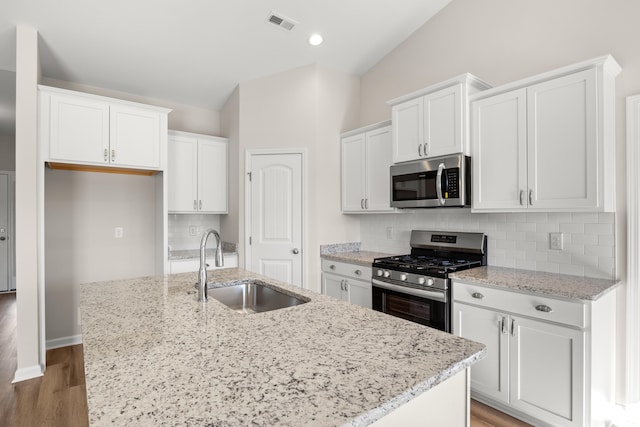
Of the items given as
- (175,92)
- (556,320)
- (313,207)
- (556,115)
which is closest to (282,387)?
(556,320)

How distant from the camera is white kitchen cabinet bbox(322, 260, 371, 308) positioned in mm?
3297

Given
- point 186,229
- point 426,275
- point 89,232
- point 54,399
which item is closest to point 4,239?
point 89,232

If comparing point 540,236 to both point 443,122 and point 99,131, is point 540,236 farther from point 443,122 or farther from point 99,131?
point 99,131

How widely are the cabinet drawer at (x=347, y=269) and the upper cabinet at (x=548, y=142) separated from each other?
1145mm

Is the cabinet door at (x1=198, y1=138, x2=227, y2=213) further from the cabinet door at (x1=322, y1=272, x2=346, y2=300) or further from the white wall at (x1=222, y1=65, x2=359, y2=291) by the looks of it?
the cabinet door at (x1=322, y1=272, x2=346, y2=300)

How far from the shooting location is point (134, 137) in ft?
11.0

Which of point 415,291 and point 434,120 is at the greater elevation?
point 434,120

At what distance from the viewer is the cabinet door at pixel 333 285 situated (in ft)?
11.8

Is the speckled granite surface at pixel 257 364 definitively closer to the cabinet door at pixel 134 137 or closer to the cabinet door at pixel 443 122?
the cabinet door at pixel 443 122

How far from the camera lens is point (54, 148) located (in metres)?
2.97

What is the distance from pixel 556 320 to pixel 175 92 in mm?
4129

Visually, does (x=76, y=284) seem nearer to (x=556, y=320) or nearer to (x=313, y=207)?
(x=313, y=207)

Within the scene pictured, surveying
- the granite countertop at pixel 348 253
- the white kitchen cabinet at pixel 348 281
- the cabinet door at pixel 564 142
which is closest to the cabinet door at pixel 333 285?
the white kitchen cabinet at pixel 348 281

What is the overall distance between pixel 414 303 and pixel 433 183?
974 mm
